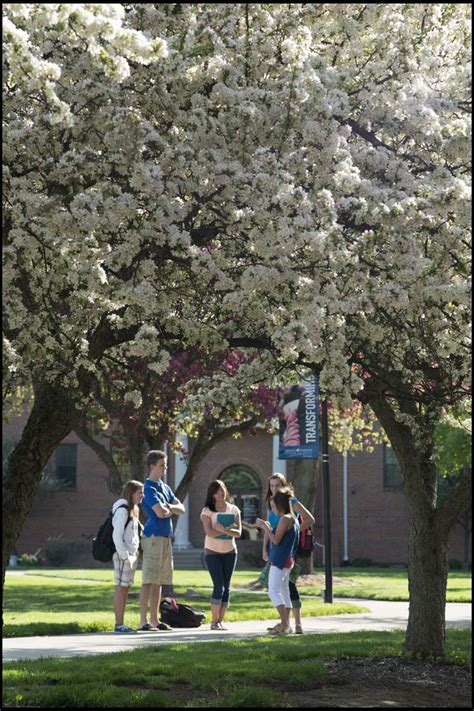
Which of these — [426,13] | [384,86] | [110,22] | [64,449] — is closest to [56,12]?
[110,22]

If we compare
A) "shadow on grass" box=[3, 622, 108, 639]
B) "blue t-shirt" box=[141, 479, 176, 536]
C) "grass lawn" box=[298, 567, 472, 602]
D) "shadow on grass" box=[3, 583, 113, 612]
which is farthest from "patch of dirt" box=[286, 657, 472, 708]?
"grass lawn" box=[298, 567, 472, 602]

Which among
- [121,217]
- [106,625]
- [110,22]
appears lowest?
[106,625]

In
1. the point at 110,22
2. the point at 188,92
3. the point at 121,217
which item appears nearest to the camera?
the point at 110,22

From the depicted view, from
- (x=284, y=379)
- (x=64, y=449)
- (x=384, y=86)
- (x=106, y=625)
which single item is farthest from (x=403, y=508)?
(x=384, y=86)

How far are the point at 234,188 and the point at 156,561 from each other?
650 centimetres

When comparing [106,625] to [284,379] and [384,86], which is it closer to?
[284,379]

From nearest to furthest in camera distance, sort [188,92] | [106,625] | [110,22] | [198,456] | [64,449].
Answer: [110,22] < [188,92] < [106,625] < [198,456] < [64,449]

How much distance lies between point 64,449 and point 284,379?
38.8 meters

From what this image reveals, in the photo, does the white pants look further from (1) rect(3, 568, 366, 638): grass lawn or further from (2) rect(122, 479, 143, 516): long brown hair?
(1) rect(3, 568, 366, 638): grass lawn

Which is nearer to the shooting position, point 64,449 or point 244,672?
point 244,672

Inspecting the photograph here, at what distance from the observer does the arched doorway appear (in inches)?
1859

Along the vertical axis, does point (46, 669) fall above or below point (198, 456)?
below

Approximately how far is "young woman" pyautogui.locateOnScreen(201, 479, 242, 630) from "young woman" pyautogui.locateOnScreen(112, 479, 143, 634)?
3.04 feet

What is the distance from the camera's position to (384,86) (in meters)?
9.16
